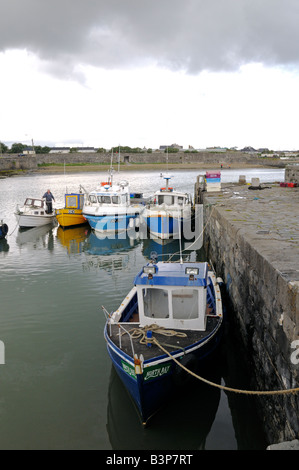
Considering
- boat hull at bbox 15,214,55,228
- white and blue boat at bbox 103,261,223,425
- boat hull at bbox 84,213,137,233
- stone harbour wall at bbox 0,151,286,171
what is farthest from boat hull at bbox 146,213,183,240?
stone harbour wall at bbox 0,151,286,171

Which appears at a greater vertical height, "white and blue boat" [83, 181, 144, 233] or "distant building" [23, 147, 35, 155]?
"distant building" [23, 147, 35, 155]

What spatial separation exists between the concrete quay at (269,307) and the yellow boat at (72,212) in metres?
15.3

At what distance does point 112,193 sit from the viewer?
927 inches

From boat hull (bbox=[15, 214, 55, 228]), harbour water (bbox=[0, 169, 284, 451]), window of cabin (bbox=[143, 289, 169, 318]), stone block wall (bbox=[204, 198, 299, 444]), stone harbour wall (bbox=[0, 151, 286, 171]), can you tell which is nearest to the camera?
stone block wall (bbox=[204, 198, 299, 444])

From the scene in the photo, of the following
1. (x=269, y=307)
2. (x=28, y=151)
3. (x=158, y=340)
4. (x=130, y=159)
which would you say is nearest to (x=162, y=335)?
(x=158, y=340)

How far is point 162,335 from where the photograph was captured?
727cm

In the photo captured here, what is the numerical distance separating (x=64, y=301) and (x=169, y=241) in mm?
10031

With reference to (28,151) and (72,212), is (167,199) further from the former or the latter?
(28,151)

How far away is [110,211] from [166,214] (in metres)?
4.22

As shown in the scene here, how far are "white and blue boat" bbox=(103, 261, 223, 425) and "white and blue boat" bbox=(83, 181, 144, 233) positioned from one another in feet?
48.8

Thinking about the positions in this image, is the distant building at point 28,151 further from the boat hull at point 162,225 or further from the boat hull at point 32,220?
the boat hull at point 162,225

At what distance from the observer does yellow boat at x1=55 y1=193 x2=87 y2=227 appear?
24750 mm

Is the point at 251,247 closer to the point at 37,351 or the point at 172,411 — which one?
the point at 172,411

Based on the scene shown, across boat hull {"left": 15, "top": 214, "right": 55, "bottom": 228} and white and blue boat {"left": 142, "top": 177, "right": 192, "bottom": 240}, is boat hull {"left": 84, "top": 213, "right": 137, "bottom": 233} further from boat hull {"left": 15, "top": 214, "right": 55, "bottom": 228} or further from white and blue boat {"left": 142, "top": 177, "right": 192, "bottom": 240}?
boat hull {"left": 15, "top": 214, "right": 55, "bottom": 228}
